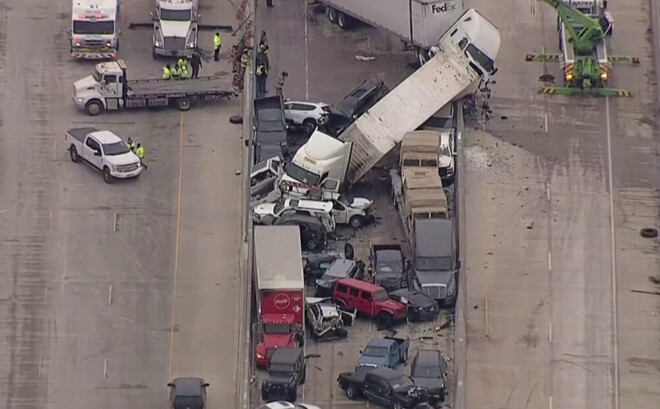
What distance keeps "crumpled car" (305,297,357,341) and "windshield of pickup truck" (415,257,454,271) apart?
3.87 m

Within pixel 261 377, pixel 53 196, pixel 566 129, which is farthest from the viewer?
pixel 566 129

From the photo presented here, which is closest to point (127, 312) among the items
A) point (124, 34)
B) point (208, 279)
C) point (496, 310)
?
point (208, 279)

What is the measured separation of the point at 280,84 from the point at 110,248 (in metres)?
14.4

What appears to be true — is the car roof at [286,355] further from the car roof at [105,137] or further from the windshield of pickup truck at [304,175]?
the car roof at [105,137]

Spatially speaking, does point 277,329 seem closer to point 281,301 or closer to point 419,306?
point 281,301

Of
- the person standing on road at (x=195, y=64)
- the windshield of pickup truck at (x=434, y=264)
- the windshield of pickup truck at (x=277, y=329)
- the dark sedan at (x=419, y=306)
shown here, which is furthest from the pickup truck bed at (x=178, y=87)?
the windshield of pickup truck at (x=277, y=329)

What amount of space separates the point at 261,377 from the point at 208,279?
6993 millimetres

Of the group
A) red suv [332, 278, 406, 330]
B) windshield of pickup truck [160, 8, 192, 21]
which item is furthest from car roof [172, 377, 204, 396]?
windshield of pickup truck [160, 8, 192, 21]

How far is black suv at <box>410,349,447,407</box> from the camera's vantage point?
10256 centimetres

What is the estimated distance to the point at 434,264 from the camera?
360ft

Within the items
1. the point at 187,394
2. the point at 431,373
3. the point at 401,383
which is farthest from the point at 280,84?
the point at 187,394

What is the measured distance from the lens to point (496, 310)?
11031cm

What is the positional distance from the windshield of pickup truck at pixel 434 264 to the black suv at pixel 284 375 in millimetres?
7548

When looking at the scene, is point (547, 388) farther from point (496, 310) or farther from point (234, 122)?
point (234, 122)
